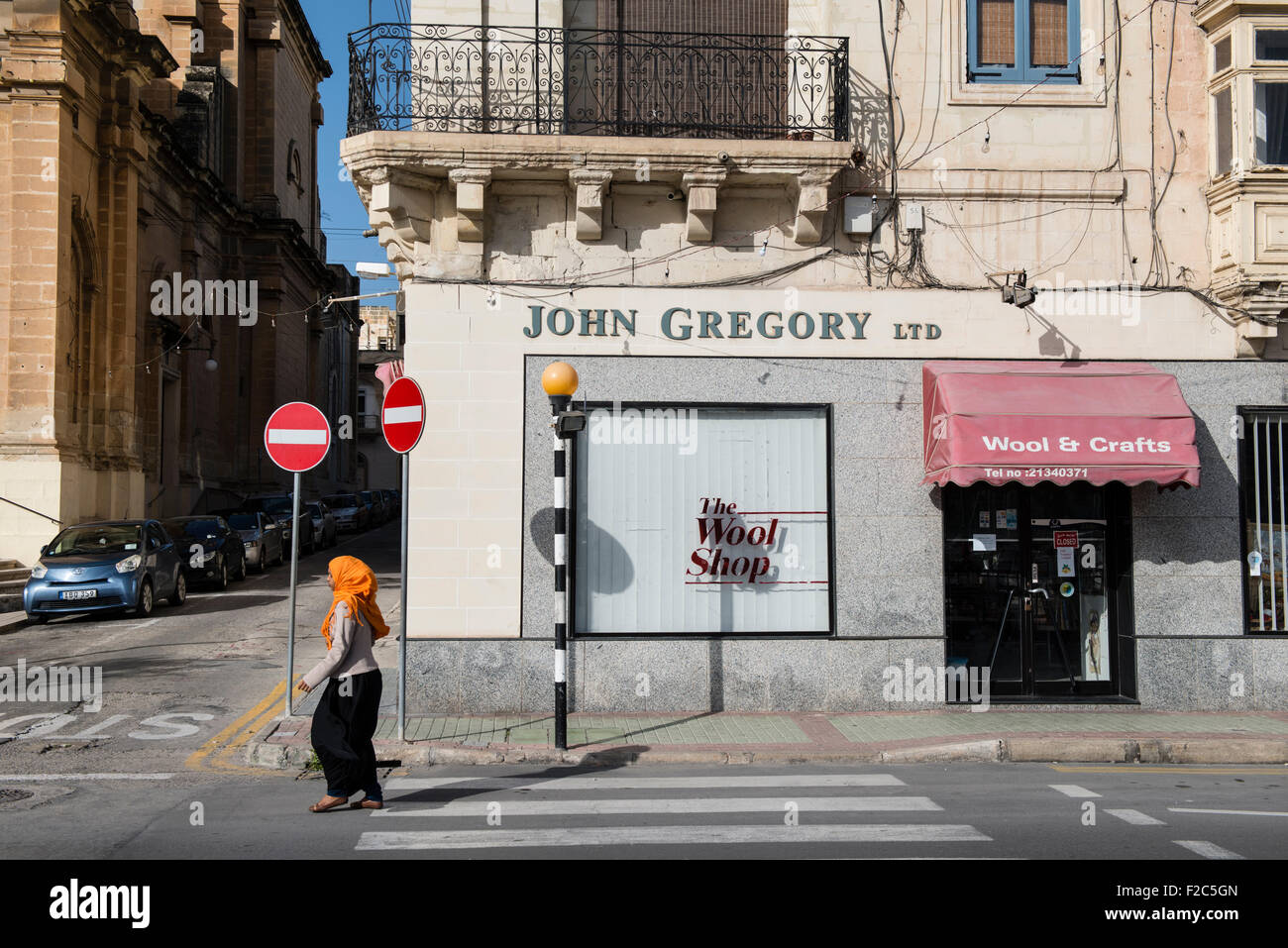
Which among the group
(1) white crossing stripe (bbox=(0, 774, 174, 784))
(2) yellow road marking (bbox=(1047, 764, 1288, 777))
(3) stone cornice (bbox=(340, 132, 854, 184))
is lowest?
(2) yellow road marking (bbox=(1047, 764, 1288, 777))

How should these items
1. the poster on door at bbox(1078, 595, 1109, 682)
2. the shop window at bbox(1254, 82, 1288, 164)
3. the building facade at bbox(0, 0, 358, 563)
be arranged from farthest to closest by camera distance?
the building facade at bbox(0, 0, 358, 563) → the poster on door at bbox(1078, 595, 1109, 682) → the shop window at bbox(1254, 82, 1288, 164)

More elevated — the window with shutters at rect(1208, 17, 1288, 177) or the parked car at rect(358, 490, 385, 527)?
the window with shutters at rect(1208, 17, 1288, 177)

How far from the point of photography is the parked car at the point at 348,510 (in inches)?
1690

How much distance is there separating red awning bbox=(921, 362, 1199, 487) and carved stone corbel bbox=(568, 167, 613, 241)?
3786 millimetres

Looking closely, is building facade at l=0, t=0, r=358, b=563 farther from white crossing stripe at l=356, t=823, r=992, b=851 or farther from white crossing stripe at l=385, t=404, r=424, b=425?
white crossing stripe at l=356, t=823, r=992, b=851

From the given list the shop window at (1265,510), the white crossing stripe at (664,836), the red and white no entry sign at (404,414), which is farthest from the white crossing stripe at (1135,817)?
the red and white no entry sign at (404,414)

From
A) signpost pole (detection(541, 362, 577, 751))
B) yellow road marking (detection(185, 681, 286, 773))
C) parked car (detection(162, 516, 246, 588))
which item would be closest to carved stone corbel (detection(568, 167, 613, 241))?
signpost pole (detection(541, 362, 577, 751))

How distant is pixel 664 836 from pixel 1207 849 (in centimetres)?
317

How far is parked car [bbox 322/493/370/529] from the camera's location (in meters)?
42.9

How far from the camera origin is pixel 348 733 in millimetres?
7633

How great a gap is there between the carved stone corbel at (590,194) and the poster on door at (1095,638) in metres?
6.51

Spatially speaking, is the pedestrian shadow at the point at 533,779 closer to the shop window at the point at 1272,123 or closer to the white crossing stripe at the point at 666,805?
the white crossing stripe at the point at 666,805
